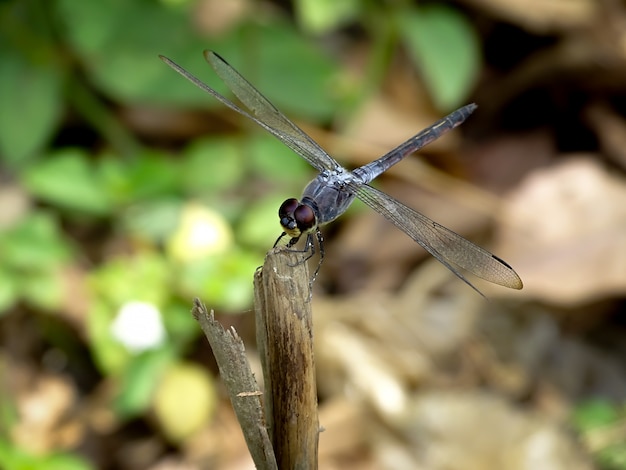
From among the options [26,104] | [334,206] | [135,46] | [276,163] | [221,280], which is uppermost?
[135,46]

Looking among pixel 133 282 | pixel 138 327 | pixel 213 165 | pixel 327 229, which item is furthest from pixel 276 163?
pixel 138 327

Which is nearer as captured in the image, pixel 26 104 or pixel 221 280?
pixel 221 280

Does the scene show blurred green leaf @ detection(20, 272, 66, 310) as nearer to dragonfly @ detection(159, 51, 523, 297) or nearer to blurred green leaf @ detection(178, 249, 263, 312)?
blurred green leaf @ detection(178, 249, 263, 312)

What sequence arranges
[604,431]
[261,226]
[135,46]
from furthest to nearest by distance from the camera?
[135,46]
[261,226]
[604,431]

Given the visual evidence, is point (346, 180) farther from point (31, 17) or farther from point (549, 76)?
point (549, 76)

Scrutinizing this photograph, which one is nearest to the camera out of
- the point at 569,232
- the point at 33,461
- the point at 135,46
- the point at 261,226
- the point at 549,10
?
the point at 33,461

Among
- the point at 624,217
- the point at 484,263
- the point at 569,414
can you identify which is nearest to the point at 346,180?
the point at 484,263

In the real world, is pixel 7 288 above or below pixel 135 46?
below

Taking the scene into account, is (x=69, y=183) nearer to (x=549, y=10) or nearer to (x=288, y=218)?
(x=288, y=218)
